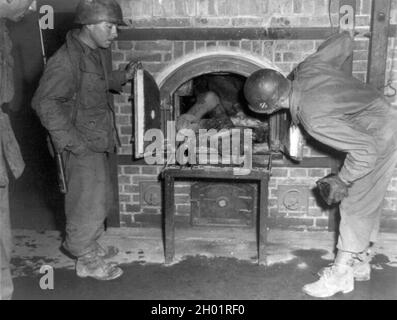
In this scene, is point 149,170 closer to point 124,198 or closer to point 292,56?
point 124,198

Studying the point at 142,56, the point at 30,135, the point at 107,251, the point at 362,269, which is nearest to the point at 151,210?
the point at 107,251

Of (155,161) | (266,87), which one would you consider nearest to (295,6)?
(266,87)

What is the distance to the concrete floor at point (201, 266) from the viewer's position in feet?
12.6

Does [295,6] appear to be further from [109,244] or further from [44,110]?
[109,244]

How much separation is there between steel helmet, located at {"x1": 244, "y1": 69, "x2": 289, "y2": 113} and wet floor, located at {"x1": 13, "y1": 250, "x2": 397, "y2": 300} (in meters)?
1.47

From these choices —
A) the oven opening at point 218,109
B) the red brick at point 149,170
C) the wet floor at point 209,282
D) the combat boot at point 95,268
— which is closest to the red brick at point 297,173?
the oven opening at point 218,109

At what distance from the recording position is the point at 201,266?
4.29 m

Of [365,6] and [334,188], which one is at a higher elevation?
[365,6]

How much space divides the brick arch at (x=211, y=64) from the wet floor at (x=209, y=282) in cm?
174

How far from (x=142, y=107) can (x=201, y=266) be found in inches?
59.9

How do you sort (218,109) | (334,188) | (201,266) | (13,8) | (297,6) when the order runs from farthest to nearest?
(218,109)
(297,6)
(201,266)
(334,188)
(13,8)

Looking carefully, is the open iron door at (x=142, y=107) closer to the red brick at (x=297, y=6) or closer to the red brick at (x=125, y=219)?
the red brick at (x=125, y=219)

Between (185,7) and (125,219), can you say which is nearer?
(185,7)

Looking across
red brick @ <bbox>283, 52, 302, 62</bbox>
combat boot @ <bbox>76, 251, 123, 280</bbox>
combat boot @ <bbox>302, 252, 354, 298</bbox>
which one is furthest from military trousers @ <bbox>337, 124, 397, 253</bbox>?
combat boot @ <bbox>76, 251, 123, 280</bbox>
